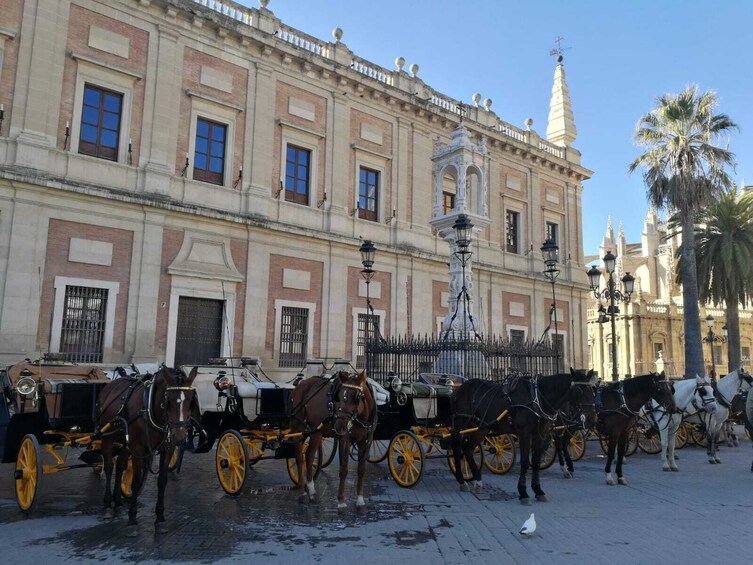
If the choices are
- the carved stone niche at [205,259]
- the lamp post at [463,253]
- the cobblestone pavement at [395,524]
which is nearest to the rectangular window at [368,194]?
the carved stone niche at [205,259]

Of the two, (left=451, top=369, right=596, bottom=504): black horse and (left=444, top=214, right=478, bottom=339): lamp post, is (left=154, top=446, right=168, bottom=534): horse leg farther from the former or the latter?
(left=444, top=214, right=478, bottom=339): lamp post

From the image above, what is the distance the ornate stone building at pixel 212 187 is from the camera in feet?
49.9

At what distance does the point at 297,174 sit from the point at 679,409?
1398 cm

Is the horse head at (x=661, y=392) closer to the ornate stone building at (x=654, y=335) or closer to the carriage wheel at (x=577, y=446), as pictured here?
the carriage wheel at (x=577, y=446)

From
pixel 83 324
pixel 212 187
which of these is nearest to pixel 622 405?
pixel 83 324

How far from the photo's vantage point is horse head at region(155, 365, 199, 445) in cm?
596

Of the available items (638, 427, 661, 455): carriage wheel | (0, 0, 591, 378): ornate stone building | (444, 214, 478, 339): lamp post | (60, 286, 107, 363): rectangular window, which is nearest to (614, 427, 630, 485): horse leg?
(638, 427, 661, 455): carriage wheel

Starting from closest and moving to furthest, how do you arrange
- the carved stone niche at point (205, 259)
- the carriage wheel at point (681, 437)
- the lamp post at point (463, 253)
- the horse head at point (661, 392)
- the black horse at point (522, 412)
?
1. the black horse at point (522, 412)
2. the horse head at point (661, 392)
3. the lamp post at point (463, 253)
4. the carriage wheel at point (681, 437)
5. the carved stone niche at point (205, 259)

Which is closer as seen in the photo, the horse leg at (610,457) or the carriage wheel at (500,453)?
the horse leg at (610,457)

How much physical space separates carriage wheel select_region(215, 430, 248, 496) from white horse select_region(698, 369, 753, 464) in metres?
9.52

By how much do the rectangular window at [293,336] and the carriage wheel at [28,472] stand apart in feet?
39.9

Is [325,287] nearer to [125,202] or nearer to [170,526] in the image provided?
[125,202]

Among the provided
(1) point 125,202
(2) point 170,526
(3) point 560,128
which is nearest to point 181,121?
(1) point 125,202

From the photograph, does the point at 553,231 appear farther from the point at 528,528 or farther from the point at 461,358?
the point at 528,528
